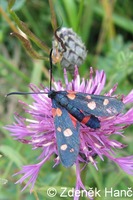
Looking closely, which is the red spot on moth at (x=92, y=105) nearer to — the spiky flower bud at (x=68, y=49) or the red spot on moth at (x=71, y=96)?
the red spot on moth at (x=71, y=96)

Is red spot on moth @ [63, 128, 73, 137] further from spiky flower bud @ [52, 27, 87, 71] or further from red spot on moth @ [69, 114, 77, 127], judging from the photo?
spiky flower bud @ [52, 27, 87, 71]

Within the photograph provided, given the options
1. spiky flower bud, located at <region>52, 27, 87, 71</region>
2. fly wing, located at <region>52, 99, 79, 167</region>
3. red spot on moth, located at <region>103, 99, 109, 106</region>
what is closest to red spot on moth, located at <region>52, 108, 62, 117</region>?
fly wing, located at <region>52, 99, 79, 167</region>

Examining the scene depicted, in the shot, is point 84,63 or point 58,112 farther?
point 84,63

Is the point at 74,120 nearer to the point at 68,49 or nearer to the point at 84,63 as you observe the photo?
the point at 68,49

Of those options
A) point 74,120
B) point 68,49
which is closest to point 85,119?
point 74,120

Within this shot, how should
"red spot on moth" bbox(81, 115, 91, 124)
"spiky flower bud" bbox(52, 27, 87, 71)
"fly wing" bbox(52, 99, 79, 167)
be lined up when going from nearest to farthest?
"fly wing" bbox(52, 99, 79, 167) < "red spot on moth" bbox(81, 115, 91, 124) < "spiky flower bud" bbox(52, 27, 87, 71)

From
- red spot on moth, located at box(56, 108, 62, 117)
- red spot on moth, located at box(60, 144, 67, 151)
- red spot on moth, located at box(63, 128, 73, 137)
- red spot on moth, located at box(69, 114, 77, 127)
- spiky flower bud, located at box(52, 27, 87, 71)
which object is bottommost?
red spot on moth, located at box(60, 144, 67, 151)
